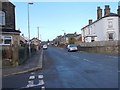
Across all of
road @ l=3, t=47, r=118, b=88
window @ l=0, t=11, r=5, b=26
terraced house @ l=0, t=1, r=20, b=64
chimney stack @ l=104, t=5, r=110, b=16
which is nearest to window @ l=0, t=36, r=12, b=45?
terraced house @ l=0, t=1, r=20, b=64

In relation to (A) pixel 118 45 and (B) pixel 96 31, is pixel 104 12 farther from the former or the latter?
(A) pixel 118 45

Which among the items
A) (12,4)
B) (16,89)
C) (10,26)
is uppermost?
(12,4)

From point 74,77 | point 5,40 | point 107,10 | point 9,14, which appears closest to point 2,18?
point 9,14

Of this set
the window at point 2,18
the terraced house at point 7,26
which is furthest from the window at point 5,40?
the window at point 2,18

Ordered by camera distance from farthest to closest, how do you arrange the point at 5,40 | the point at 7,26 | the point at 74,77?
A: the point at 7,26 < the point at 5,40 < the point at 74,77

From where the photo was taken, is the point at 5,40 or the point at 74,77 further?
the point at 5,40

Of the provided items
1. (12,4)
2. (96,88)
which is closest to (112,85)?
(96,88)

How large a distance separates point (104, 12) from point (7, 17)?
3040 centimetres

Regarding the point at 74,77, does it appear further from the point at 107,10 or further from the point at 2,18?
the point at 107,10

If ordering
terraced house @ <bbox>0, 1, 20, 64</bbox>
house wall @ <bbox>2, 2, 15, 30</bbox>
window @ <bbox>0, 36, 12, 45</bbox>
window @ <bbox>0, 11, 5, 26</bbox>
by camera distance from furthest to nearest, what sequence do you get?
1. house wall @ <bbox>2, 2, 15, 30</bbox>
2. window @ <bbox>0, 11, 5, 26</bbox>
3. terraced house @ <bbox>0, 1, 20, 64</bbox>
4. window @ <bbox>0, 36, 12, 45</bbox>

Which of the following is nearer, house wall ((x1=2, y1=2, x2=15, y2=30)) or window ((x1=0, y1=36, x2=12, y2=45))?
window ((x1=0, y1=36, x2=12, y2=45))

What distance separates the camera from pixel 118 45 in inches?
1988

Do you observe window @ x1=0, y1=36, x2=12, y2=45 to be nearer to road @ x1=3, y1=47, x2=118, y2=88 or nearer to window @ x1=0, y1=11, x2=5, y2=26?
window @ x1=0, y1=11, x2=5, y2=26

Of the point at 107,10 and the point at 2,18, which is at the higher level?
the point at 107,10
